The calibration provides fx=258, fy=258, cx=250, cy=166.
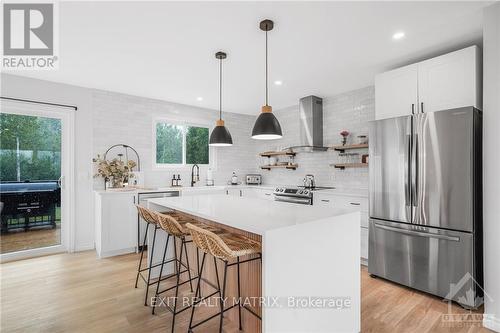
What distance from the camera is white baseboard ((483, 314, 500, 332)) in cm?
211

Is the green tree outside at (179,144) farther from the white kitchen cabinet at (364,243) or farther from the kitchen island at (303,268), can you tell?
the white kitchen cabinet at (364,243)

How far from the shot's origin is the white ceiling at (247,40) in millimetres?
2158

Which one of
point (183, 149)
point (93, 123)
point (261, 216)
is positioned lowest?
point (261, 216)

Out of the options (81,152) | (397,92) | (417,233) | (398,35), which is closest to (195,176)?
(81,152)

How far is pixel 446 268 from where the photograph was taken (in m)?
2.53

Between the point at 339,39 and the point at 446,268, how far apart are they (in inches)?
99.1

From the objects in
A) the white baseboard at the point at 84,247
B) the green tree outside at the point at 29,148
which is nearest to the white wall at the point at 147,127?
the green tree outside at the point at 29,148

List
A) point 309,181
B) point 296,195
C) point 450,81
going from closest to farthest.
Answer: point 450,81 < point 296,195 < point 309,181

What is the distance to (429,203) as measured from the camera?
2.63 m

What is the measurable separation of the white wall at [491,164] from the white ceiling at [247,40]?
0.28m

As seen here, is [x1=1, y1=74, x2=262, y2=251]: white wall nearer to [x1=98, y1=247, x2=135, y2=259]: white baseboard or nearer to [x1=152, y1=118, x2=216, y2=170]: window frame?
[x1=152, y1=118, x2=216, y2=170]: window frame

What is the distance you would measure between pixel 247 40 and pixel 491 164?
2470 millimetres

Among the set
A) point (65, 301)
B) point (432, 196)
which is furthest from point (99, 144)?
point (432, 196)
